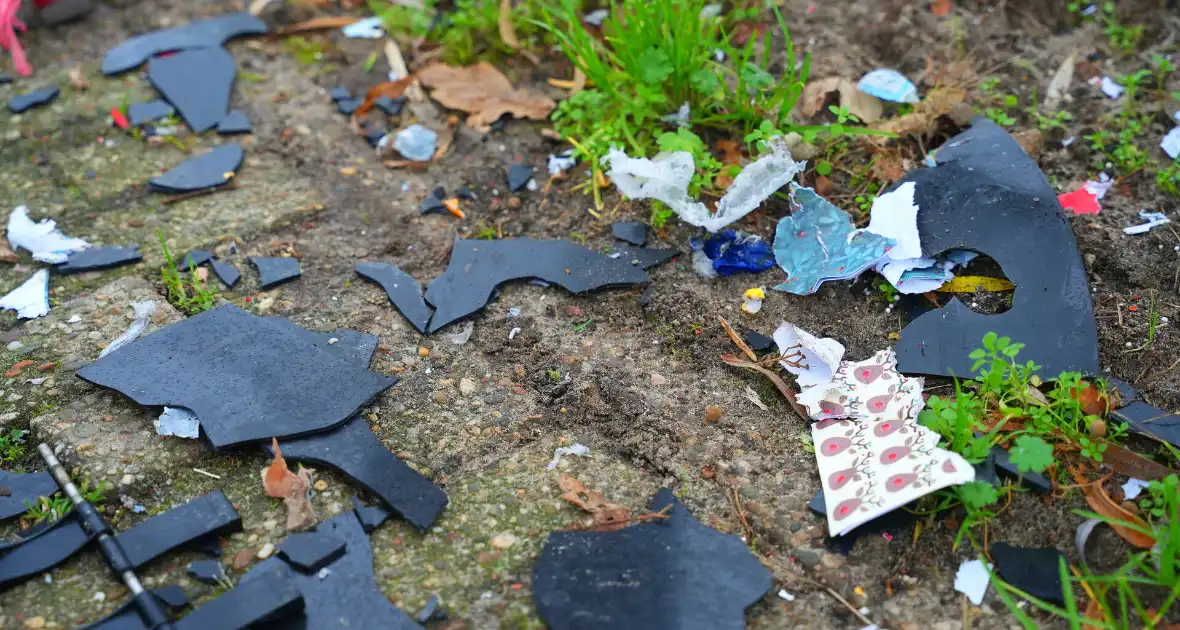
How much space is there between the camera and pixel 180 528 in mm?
2027

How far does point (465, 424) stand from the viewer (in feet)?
7.74

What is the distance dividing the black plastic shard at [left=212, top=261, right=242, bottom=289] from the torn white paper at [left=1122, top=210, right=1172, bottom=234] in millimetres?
2777

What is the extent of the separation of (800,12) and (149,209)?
2609mm

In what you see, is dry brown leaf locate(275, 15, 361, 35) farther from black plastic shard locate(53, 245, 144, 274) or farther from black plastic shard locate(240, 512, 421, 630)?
black plastic shard locate(240, 512, 421, 630)

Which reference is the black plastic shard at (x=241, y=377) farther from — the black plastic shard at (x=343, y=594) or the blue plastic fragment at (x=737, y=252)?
the blue plastic fragment at (x=737, y=252)

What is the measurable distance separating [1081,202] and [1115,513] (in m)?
1.15

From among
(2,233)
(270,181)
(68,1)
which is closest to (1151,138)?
(270,181)

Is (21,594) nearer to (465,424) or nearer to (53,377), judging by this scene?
(53,377)

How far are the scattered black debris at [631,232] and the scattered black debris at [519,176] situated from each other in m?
0.43

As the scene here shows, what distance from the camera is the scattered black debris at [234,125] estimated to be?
11.3 ft

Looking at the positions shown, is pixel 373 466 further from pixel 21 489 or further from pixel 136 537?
pixel 21 489

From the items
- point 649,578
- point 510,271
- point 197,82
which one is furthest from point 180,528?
point 197,82

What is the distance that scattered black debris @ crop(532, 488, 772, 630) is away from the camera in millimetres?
1911

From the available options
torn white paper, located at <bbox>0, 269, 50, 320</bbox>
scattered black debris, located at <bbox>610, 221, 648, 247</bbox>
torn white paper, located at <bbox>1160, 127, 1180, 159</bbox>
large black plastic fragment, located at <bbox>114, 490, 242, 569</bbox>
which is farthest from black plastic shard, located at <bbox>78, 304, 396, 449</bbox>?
torn white paper, located at <bbox>1160, 127, 1180, 159</bbox>
